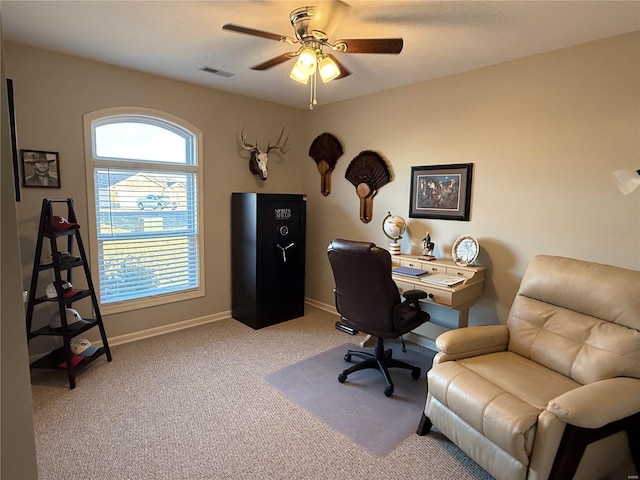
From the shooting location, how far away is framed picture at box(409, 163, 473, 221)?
10.5 feet

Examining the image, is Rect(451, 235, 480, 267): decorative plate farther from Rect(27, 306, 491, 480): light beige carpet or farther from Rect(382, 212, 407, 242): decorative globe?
Rect(27, 306, 491, 480): light beige carpet

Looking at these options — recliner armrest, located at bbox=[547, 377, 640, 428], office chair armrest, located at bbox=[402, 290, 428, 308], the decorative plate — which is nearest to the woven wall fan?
A: the decorative plate

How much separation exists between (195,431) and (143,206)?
7.30ft

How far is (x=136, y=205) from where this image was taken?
135 inches

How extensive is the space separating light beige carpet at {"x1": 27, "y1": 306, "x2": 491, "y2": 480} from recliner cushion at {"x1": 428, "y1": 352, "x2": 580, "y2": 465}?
16.3 inches

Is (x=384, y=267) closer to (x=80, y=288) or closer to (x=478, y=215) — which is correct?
(x=478, y=215)

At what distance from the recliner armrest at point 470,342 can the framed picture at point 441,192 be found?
1.22m

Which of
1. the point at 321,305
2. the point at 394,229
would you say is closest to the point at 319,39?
the point at 394,229

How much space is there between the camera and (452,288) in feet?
9.02

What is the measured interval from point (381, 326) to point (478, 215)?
1.41 meters

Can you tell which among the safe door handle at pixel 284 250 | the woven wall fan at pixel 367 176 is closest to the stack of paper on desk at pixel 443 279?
the woven wall fan at pixel 367 176

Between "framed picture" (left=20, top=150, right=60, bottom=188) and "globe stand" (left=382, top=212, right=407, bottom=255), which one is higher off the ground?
"framed picture" (left=20, top=150, right=60, bottom=188)

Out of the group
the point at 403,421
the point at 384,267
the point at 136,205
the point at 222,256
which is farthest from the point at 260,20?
the point at 403,421

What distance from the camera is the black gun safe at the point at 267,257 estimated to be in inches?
149
